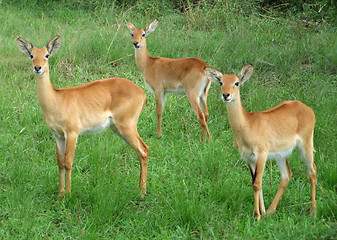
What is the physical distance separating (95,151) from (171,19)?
208 inches

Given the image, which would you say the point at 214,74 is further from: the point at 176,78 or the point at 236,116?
the point at 176,78

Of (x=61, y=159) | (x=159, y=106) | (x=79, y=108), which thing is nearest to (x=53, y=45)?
(x=79, y=108)

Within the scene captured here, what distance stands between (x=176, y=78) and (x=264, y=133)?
8.18 feet

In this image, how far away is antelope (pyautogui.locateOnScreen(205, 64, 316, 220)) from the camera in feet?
15.1

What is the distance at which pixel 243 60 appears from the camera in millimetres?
8398

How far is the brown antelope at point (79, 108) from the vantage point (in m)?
5.03

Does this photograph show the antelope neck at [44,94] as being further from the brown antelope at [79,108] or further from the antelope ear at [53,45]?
the antelope ear at [53,45]

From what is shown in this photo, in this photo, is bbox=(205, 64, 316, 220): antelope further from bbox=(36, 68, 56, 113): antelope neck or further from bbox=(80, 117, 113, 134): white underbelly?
bbox=(36, 68, 56, 113): antelope neck

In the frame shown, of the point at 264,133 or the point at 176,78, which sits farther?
the point at 176,78

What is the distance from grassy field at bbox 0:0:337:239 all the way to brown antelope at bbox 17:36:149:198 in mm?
305

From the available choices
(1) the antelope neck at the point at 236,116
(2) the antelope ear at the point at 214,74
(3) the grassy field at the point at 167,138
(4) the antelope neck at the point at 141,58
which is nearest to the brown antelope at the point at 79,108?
(3) the grassy field at the point at 167,138

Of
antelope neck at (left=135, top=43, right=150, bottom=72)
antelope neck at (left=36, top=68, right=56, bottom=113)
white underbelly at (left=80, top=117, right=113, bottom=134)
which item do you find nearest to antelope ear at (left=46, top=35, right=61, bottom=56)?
antelope neck at (left=36, top=68, right=56, bottom=113)

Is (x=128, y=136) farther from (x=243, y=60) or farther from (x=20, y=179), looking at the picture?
(x=243, y=60)

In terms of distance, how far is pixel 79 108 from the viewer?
17.0 feet
